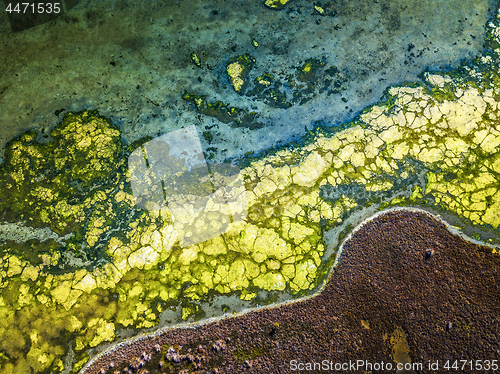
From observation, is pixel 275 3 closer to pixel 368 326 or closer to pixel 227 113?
pixel 227 113

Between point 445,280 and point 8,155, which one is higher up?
point 8,155

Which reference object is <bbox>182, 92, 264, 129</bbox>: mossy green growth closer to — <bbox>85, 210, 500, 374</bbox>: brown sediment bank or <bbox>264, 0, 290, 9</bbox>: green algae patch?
<bbox>264, 0, 290, 9</bbox>: green algae patch

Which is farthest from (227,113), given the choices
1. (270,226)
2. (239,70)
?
(270,226)

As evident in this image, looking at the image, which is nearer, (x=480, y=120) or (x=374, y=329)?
(x=374, y=329)

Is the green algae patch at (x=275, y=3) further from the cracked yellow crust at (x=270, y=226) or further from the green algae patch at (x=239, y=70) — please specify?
the cracked yellow crust at (x=270, y=226)

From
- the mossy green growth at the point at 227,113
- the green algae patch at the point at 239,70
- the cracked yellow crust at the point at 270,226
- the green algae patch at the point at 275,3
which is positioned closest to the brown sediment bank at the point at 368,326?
the cracked yellow crust at the point at 270,226

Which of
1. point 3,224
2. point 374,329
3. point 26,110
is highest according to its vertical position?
point 26,110

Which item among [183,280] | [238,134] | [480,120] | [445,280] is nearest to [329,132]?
[238,134]

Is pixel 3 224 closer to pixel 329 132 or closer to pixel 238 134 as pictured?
pixel 238 134

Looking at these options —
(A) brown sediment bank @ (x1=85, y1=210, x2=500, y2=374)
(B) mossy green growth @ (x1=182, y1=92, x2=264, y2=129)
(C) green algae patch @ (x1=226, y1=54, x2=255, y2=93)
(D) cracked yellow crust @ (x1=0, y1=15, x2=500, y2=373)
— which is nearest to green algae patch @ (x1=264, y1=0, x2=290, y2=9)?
(C) green algae patch @ (x1=226, y1=54, x2=255, y2=93)
